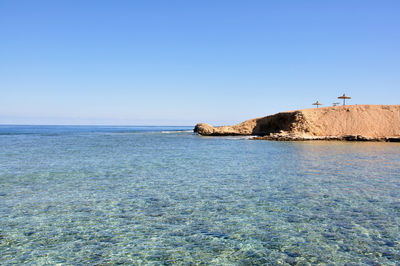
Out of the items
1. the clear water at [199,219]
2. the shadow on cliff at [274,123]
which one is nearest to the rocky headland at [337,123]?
the shadow on cliff at [274,123]

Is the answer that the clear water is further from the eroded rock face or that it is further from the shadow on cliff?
the eroded rock face

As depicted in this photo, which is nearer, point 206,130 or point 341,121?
point 341,121

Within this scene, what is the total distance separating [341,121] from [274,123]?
13540 mm

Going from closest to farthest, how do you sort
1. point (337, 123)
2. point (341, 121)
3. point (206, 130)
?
point (337, 123)
point (341, 121)
point (206, 130)

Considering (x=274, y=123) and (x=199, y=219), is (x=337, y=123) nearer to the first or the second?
(x=274, y=123)

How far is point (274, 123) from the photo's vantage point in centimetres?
6278

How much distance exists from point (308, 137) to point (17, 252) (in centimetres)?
4809

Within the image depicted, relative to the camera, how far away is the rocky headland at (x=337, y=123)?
51.0m

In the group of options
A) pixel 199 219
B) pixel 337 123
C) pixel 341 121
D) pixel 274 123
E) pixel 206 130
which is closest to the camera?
pixel 199 219

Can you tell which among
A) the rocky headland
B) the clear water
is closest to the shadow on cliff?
the rocky headland

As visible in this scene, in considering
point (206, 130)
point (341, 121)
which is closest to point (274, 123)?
point (341, 121)

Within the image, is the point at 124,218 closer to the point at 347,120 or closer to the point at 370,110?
the point at 347,120

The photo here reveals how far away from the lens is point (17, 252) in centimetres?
581

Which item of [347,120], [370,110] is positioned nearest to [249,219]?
[347,120]
